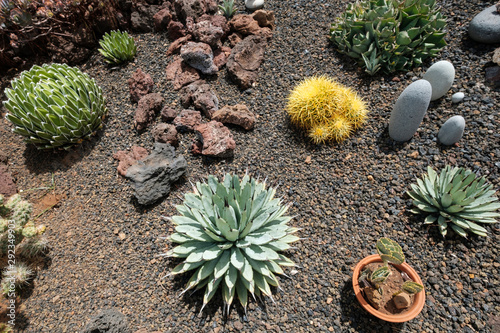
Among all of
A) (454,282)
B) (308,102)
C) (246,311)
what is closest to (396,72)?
(308,102)

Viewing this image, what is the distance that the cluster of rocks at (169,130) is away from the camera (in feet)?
11.2

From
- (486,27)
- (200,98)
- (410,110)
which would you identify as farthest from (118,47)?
(486,27)

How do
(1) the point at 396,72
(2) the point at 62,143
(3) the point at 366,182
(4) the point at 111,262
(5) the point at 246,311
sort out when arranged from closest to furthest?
1. (5) the point at 246,311
2. (4) the point at 111,262
3. (3) the point at 366,182
4. (2) the point at 62,143
5. (1) the point at 396,72

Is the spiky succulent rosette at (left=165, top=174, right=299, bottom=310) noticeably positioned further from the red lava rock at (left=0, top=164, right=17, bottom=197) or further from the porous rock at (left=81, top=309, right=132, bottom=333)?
the red lava rock at (left=0, top=164, right=17, bottom=197)

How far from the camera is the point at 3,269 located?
10.6ft

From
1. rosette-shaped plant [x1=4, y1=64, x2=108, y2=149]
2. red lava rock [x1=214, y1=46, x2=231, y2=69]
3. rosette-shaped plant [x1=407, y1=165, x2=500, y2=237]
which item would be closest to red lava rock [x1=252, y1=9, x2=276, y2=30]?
red lava rock [x1=214, y1=46, x2=231, y2=69]

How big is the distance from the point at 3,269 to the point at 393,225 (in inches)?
171

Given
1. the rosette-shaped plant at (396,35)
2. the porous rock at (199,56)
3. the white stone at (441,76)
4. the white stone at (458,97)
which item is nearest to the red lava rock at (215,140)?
the porous rock at (199,56)

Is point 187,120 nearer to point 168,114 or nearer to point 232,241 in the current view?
point 168,114

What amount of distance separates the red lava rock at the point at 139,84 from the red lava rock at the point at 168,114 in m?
0.54

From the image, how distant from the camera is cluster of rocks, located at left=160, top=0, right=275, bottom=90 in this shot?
4441 millimetres

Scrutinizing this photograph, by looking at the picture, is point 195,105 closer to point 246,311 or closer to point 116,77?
point 116,77

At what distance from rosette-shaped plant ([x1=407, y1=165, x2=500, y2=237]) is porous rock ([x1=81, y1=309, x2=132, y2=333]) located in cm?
312

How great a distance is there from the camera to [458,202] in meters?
2.93
